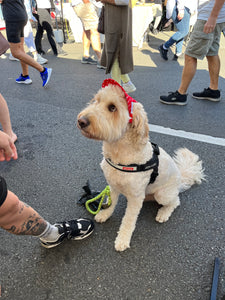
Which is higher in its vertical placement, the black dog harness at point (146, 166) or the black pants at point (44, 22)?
the black pants at point (44, 22)

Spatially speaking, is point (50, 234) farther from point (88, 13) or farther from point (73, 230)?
point (88, 13)

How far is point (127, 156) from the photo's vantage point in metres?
1.61

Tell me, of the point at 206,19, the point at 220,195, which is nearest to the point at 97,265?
the point at 220,195

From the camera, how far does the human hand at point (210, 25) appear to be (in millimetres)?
3055

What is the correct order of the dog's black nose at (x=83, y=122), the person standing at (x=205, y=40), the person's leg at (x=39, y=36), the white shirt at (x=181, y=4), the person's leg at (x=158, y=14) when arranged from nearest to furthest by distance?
1. the dog's black nose at (x=83, y=122)
2. the person standing at (x=205, y=40)
3. the white shirt at (x=181, y=4)
4. the person's leg at (x=39, y=36)
5. the person's leg at (x=158, y=14)

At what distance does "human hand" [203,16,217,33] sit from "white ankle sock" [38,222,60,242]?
3331 millimetres

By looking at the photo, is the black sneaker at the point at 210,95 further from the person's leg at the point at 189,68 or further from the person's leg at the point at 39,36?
the person's leg at the point at 39,36

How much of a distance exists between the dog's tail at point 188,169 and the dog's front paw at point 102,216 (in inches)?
32.3

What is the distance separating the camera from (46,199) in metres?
2.22

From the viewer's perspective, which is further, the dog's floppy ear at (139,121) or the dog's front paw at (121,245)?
the dog's front paw at (121,245)

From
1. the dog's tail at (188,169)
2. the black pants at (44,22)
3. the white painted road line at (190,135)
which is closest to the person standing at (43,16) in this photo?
the black pants at (44,22)

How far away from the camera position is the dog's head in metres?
1.38

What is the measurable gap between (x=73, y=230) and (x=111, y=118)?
1002 mm

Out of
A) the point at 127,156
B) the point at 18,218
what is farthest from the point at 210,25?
the point at 18,218
